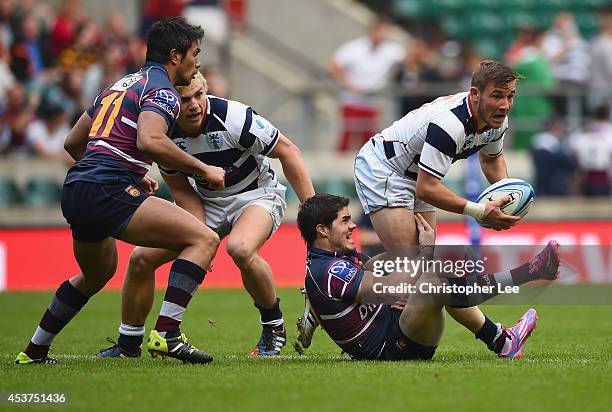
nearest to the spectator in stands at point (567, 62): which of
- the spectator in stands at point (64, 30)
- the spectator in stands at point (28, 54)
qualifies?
the spectator in stands at point (64, 30)

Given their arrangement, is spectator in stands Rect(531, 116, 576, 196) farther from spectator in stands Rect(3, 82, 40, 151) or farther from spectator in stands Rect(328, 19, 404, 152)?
spectator in stands Rect(3, 82, 40, 151)

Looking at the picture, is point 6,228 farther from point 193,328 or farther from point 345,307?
point 345,307

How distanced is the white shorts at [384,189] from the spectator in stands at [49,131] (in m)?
9.23

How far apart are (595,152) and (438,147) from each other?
9.86 meters

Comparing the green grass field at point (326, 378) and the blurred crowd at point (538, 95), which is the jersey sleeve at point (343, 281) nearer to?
the green grass field at point (326, 378)

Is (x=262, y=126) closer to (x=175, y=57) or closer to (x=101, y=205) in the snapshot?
(x=175, y=57)

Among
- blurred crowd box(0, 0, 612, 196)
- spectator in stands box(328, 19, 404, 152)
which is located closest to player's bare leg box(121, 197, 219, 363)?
blurred crowd box(0, 0, 612, 196)

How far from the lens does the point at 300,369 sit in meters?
7.43

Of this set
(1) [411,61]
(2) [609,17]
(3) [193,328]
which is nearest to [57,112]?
(1) [411,61]

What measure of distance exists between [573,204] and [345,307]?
10209 mm

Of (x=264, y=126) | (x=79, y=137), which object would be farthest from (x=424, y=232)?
(x=79, y=137)

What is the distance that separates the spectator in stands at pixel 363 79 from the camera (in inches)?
675

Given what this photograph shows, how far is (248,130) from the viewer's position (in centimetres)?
838

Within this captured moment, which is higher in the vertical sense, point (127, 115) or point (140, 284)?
point (127, 115)
